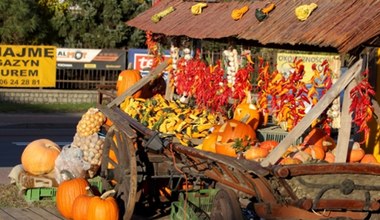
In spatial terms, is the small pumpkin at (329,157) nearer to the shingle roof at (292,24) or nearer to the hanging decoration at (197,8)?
the shingle roof at (292,24)

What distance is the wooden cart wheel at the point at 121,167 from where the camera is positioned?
10.8 m

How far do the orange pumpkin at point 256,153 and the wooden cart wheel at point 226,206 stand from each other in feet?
5.29

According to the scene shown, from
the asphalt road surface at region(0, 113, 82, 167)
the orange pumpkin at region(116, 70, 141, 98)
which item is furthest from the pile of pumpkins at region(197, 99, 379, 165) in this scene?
the asphalt road surface at region(0, 113, 82, 167)

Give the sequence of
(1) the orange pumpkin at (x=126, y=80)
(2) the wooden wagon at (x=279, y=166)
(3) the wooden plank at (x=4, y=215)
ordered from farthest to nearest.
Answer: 1. (1) the orange pumpkin at (x=126, y=80)
2. (3) the wooden plank at (x=4, y=215)
3. (2) the wooden wagon at (x=279, y=166)

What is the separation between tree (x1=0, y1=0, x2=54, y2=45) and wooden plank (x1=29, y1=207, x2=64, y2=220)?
17.2 meters

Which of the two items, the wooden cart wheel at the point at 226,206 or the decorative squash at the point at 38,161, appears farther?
the decorative squash at the point at 38,161

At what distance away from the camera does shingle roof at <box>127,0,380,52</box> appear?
8.93 metres

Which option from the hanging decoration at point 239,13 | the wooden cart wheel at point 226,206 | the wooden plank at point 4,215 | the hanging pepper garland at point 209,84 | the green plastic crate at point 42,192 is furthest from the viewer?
the hanging pepper garland at point 209,84

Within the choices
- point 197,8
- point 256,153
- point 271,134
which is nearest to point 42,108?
point 197,8

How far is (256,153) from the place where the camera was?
10570 mm

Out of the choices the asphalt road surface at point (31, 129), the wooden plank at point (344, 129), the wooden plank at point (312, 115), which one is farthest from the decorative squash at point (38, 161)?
the asphalt road surface at point (31, 129)

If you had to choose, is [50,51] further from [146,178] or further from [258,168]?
Result: [258,168]

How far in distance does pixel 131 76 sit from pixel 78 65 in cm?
1270

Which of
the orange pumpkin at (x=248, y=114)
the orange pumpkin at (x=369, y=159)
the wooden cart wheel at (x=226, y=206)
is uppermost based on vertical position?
the orange pumpkin at (x=248, y=114)
